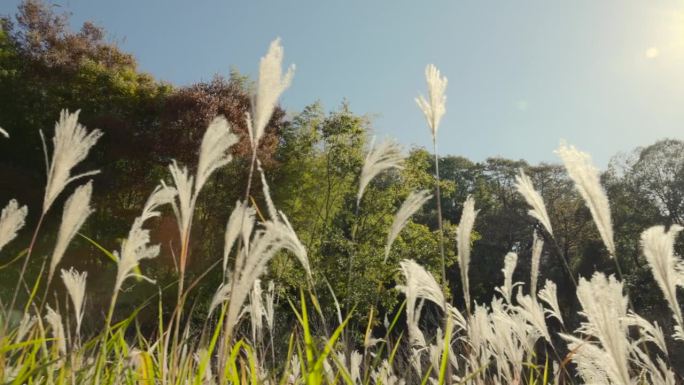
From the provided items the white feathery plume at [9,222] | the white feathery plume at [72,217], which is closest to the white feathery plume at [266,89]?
the white feathery plume at [72,217]

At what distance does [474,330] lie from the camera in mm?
1678

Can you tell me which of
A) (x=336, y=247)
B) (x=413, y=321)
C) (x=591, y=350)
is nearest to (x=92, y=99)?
(x=336, y=247)

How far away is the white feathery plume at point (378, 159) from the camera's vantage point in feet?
4.94

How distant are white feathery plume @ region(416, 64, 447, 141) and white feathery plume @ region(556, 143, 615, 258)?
428 millimetres

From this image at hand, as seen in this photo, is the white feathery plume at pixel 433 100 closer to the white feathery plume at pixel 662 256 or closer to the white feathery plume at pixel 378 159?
the white feathery plume at pixel 378 159

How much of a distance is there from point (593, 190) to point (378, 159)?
0.70 m

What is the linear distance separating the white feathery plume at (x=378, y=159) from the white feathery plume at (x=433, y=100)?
0.20 m

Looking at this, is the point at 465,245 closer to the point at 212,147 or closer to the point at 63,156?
the point at 212,147

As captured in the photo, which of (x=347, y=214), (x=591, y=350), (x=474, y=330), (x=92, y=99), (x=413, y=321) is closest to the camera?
(x=591, y=350)

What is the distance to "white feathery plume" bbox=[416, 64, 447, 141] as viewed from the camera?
1399mm

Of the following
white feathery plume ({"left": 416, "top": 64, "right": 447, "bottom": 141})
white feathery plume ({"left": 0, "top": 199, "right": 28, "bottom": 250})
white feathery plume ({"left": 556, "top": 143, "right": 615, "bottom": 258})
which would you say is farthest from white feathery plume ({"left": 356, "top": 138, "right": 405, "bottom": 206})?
white feathery plume ({"left": 0, "top": 199, "right": 28, "bottom": 250})

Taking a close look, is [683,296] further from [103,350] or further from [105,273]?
[103,350]

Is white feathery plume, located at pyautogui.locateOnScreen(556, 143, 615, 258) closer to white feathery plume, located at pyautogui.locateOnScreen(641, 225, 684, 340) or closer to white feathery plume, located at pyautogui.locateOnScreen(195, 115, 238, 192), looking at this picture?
white feathery plume, located at pyautogui.locateOnScreen(641, 225, 684, 340)

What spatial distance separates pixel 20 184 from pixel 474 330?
11.3m
